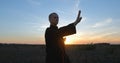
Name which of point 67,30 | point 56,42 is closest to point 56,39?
point 56,42

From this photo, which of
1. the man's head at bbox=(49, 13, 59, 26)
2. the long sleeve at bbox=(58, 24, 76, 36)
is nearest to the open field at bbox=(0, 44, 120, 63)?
the long sleeve at bbox=(58, 24, 76, 36)

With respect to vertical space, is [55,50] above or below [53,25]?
below

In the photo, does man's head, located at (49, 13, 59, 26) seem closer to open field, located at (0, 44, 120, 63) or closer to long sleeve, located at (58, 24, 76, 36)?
long sleeve, located at (58, 24, 76, 36)

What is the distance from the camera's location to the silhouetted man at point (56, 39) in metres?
6.76

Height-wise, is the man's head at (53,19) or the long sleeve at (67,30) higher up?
the man's head at (53,19)

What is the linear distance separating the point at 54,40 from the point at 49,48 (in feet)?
0.68

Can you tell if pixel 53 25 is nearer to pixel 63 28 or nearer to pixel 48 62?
pixel 63 28

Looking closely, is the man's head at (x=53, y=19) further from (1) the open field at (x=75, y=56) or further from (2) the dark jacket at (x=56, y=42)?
(1) the open field at (x=75, y=56)

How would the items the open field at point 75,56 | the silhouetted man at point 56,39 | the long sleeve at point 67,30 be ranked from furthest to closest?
the open field at point 75,56 < the long sleeve at point 67,30 < the silhouetted man at point 56,39

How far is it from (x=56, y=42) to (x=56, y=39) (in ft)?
0.22

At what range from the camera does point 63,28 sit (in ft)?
23.1

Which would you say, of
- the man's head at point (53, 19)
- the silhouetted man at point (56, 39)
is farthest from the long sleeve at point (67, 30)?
the man's head at point (53, 19)

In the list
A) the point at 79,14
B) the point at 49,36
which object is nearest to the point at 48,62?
the point at 49,36

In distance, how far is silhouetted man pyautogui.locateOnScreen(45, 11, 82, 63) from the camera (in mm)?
6762
